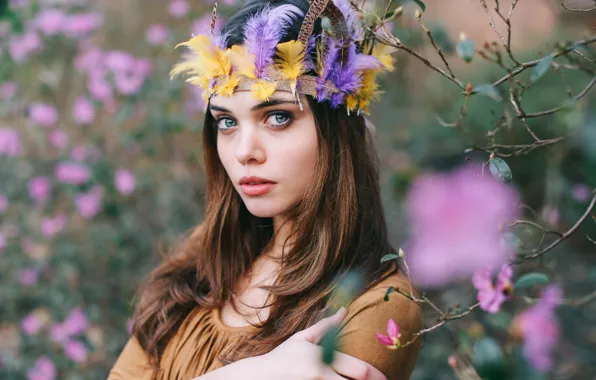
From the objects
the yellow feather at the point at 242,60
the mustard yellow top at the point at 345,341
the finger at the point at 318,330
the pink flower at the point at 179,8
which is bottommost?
the mustard yellow top at the point at 345,341

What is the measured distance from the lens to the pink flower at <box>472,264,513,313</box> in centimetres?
94

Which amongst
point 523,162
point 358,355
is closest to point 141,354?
point 358,355

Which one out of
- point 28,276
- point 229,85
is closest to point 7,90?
point 28,276

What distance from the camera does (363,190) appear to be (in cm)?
154

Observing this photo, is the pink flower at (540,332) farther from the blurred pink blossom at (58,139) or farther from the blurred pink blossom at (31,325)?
the blurred pink blossom at (58,139)

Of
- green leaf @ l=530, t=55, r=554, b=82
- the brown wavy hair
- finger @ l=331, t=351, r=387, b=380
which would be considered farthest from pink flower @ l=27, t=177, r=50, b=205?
green leaf @ l=530, t=55, r=554, b=82

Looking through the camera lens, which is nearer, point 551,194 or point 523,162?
point 551,194

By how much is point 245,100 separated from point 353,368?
0.61 m

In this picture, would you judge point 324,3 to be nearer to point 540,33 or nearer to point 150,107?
point 150,107

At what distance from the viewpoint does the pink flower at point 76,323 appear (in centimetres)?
259

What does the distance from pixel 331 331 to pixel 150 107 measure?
2196 mm

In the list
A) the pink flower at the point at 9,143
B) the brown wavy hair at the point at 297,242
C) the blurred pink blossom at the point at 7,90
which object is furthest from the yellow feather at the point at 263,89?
the blurred pink blossom at the point at 7,90

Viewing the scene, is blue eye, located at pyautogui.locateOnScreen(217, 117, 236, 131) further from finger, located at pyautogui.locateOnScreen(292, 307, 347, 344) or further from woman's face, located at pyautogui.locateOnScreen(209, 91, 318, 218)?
finger, located at pyautogui.locateOnScreen(292, 307, 347, 344)

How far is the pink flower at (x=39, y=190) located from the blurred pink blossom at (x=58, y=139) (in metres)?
0.19
